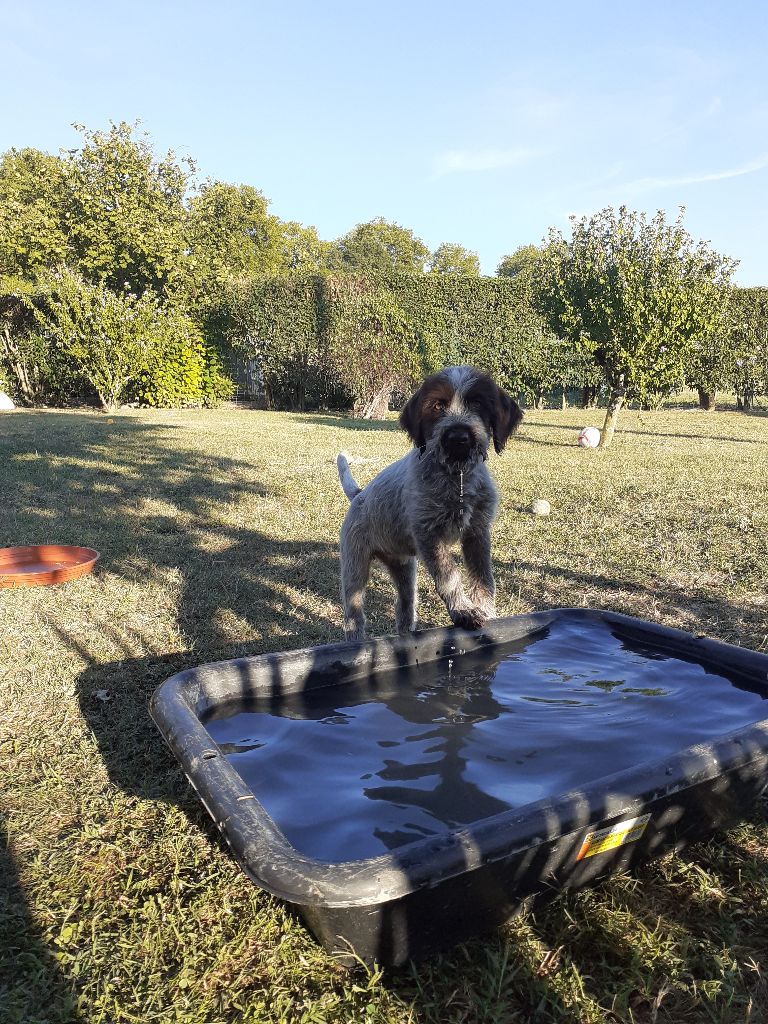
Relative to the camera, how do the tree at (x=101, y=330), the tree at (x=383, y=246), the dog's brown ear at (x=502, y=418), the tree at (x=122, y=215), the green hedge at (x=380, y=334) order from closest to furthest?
the dog's brown ear at (x=502, y=418)
the tree at (x=101, y=330)
the green hedge at (x=380, y=334)
the tree at (x=122, y=215)
the tree at (x=383, y=246)

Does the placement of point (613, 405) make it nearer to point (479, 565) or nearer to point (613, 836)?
point (479, 565)

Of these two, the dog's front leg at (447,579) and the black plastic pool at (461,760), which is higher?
the dog's front leg at (447,579)

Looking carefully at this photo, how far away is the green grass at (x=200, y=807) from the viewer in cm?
180

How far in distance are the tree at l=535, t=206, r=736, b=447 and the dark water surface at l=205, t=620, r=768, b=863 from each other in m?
10.8

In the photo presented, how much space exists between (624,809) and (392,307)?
19.8 metres

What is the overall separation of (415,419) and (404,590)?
1116mm

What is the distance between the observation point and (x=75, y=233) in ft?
83.5

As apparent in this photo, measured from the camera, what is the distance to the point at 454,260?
2613 inches

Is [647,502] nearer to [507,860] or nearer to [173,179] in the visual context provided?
[507,860]

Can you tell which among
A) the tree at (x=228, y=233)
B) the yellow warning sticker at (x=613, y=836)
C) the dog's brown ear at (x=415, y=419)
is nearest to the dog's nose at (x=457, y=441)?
the dog's brown ear at (x=415, y=419)

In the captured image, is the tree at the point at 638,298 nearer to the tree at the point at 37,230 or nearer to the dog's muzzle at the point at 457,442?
the dog's muzzle at the point at 457,442

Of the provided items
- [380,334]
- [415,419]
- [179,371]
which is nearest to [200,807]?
[415,419]

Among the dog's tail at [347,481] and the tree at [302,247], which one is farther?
the tree at [302,247]

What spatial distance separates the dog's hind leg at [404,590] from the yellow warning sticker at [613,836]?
→ 2164 millimetres
